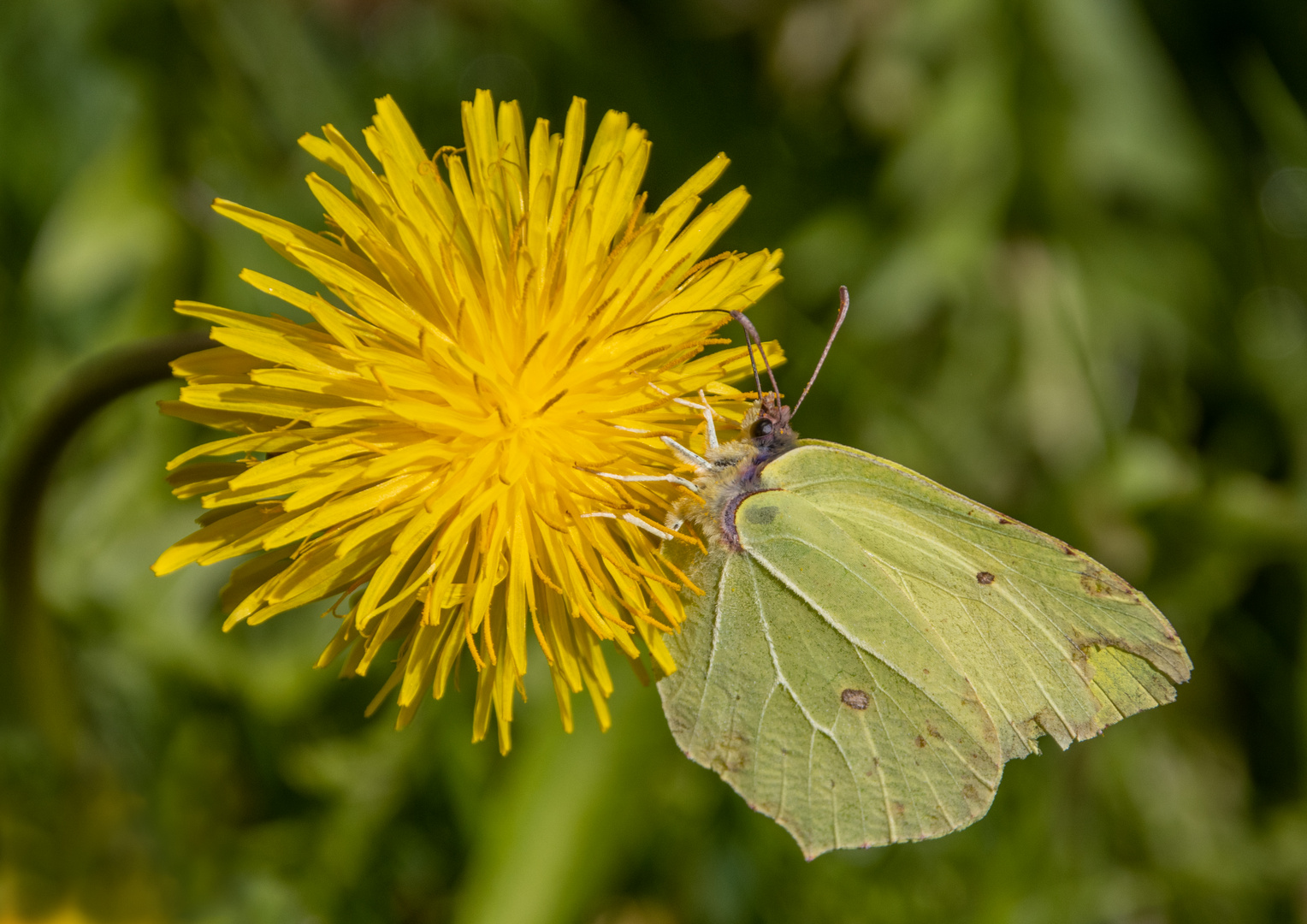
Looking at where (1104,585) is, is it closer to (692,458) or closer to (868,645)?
(868,645)

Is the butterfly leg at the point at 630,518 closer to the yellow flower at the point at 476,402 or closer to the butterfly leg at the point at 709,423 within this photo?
the yellow flower at the point at 476,402

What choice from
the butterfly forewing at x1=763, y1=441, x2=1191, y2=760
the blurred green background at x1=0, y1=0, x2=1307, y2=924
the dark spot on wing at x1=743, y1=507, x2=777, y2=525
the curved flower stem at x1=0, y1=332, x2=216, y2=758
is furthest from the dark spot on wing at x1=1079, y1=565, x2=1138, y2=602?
the curved flower stem at x1=0, y1=332, x2=216, y2=758

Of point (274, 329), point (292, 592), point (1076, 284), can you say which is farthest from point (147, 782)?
point (1076, 284)

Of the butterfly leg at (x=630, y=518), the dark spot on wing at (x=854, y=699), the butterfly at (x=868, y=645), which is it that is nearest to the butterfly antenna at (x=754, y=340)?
the butterfly at (x=868, y=645)

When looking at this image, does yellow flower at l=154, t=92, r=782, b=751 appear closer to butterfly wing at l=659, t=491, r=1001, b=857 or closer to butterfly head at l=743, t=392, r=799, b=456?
butterfly head at l=743, t=392, r=799, b=456

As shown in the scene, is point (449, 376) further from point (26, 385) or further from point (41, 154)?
point (41, 154)

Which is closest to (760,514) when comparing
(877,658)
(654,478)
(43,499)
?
(654,478)
